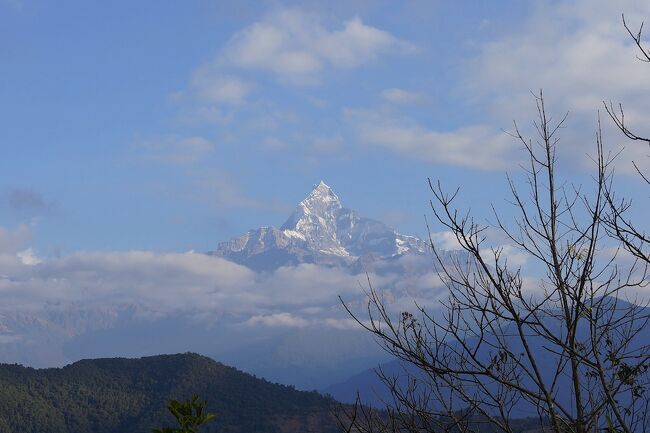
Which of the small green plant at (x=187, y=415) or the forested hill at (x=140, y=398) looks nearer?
the small green plant at (x=187, y=415)

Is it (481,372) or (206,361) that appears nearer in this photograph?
(481,372)

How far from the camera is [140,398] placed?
165m

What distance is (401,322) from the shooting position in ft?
30.6

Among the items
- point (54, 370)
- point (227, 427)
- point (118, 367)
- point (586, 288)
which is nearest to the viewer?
point (586, 288)

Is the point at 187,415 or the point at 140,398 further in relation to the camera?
the point at 140,398

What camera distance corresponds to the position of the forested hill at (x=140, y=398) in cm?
14562

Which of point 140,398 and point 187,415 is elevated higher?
point 140,398

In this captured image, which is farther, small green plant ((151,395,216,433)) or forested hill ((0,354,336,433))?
forested hill ((0,354,336,433))

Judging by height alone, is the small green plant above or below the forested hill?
below

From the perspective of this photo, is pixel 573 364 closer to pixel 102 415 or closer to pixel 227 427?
pixel 227 427

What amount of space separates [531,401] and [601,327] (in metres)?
1.02

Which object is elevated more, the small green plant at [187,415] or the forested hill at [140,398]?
the forested hill at [140,398]

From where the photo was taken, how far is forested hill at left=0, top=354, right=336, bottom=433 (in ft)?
478

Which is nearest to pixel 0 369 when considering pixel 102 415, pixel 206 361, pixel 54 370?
pixel 54 370
